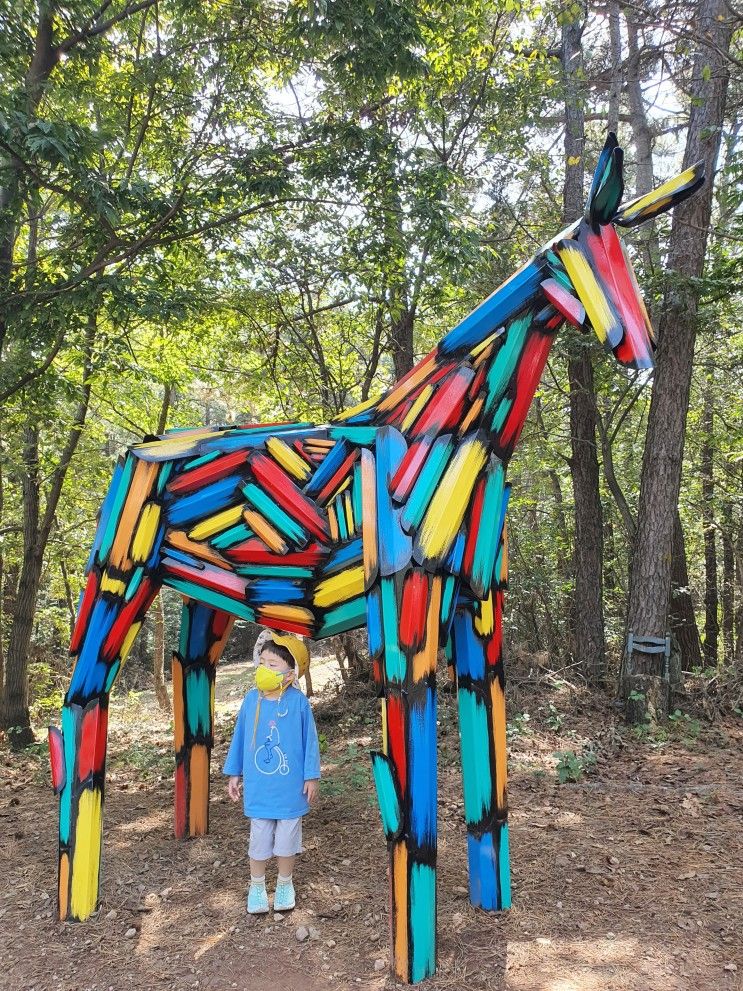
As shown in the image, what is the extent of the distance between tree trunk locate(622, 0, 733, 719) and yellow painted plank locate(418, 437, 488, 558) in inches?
165

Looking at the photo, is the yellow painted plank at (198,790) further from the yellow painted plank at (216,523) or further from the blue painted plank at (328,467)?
the blue painted plank at (328,467)

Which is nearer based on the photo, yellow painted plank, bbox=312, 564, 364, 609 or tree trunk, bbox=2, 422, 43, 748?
yellow painted plank, bbox=312, 564, 364, 609

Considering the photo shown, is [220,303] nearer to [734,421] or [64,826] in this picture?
[64,826]

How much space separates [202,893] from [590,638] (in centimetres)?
501

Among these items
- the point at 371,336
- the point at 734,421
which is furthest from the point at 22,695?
the point at 734,421

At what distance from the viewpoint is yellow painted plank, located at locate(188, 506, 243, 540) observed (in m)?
3.46

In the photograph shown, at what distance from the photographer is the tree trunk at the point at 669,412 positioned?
6.29 metres

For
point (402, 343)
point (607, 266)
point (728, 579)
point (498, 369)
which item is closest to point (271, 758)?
point (498, 369)

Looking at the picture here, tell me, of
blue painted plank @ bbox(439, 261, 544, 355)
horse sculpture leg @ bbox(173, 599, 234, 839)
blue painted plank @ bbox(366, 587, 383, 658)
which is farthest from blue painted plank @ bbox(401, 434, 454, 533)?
horse sculpture leg @ bbox(173, 599, 234, 839)

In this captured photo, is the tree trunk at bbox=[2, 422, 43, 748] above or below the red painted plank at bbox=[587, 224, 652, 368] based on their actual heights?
below

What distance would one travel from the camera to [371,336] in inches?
358

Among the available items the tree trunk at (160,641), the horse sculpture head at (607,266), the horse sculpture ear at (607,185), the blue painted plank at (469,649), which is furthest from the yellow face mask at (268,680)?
the tree trunk at (160,641)

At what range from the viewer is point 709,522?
10836 mm

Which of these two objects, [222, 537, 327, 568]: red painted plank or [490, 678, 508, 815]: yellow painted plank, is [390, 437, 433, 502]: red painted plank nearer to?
[222, 537, 327, 568]: red painted plank
